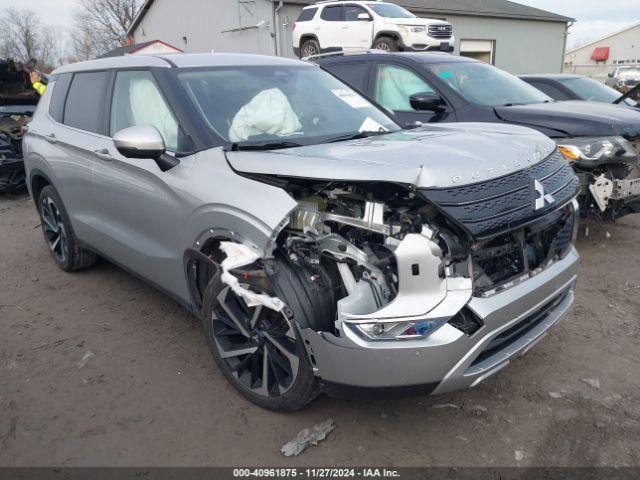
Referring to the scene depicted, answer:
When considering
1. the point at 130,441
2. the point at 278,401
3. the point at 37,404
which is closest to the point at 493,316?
the point at 278,401

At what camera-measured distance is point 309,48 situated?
14.9 meters

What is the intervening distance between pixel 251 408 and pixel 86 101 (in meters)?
2.77

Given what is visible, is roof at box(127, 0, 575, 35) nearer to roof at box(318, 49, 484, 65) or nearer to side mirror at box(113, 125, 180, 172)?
roof at box(318, 49, 484, 65)

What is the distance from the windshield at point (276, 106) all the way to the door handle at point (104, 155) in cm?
81

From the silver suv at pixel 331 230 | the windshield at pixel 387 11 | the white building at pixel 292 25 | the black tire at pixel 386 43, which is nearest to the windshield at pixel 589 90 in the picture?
the black tire at pixel 386 43

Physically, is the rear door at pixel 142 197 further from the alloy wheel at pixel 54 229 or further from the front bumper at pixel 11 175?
the front bumper at pixel 11 175

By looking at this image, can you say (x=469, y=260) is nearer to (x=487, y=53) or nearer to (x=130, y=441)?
(x=130, y=441)

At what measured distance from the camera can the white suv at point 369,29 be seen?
41.9 feet

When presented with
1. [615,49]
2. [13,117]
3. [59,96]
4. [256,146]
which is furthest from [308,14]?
[615,49]

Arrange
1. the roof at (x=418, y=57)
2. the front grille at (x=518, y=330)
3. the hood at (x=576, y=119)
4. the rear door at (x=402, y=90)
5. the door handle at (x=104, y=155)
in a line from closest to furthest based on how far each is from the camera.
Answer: the front grille at (x=518, y=330) < the door handle at (x=104, y=155) < the hood at (x=576, y=119) < the rear door at (x=402, y=90) < the roof at (x=418, y=57)

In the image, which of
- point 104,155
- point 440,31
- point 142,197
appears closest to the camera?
point 142,197

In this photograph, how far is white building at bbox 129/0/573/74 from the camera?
19578mm

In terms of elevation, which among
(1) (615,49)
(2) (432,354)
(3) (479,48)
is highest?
(2) (432,354)

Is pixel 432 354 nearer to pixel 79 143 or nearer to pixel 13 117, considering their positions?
pixel 79 143
